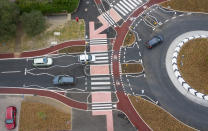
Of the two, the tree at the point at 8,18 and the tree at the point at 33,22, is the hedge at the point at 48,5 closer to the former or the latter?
the tree at the point at 33,22

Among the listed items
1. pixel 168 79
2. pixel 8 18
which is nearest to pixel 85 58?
pixel 168 79

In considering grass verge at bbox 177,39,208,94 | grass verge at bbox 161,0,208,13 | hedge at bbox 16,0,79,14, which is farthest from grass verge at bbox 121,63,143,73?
hedge at bbox 16,0,79,14

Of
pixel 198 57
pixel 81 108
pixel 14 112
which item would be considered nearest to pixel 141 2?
pixel 198 57

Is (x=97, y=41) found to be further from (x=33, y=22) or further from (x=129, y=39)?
(x=33, y=22)

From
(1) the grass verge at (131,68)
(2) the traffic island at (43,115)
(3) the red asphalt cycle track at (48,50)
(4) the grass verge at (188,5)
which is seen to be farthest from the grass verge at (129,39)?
(2) the traffic island at (43,115)

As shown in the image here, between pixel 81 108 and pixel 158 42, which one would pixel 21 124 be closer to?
pixel 81 108

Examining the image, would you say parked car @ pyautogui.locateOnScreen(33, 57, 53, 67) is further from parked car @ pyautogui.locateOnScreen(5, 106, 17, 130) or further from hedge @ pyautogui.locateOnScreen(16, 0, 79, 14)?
hedge @ pyautogui.locateOnScreen(16, 0, 79, 14)
